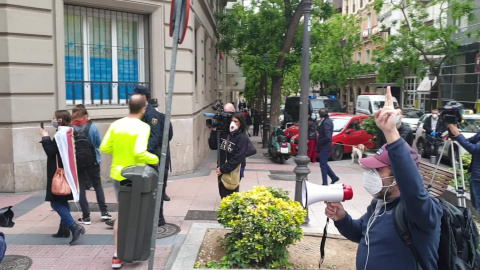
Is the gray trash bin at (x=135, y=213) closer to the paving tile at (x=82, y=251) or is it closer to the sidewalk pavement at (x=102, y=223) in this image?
the sidewalk pavement at (x=102, y=223)

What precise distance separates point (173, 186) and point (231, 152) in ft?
11.8

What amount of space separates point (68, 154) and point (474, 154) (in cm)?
576

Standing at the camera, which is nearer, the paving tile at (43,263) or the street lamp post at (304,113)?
the paving tile at (43,263)

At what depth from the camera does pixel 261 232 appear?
16.3 ft

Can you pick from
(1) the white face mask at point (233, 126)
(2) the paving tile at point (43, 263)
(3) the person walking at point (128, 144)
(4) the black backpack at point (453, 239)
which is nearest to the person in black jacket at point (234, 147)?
(1) the white face mask at point (233, 126)

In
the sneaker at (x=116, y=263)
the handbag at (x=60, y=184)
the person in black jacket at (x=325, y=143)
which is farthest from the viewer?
the person in black jacket at (x=325, y=143)

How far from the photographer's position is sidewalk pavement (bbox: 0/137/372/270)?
552 cm

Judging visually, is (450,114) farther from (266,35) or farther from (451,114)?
(266,35)

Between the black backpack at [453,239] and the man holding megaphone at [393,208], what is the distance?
5 cm

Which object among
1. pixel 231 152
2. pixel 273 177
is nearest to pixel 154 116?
pixel 231 152

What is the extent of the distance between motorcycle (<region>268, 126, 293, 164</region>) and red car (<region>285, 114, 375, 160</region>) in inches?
28.0

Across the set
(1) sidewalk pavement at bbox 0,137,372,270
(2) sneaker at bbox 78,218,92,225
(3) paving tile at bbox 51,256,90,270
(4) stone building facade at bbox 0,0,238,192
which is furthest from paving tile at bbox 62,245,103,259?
(4) stone building facade at bbox 0,0,238,192

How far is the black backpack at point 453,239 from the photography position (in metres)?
2.35

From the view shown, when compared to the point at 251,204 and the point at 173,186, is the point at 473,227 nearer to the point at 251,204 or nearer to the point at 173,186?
the point at 251,204
